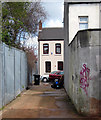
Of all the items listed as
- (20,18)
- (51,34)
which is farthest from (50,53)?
(20,18)

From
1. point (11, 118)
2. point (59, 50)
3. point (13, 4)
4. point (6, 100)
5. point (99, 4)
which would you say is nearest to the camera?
point (11, 118)

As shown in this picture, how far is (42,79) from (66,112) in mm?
18232

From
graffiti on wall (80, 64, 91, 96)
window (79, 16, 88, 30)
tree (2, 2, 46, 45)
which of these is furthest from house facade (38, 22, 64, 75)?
graffiti on wall (80, 64, 91, 96)

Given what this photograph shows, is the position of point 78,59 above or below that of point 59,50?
below

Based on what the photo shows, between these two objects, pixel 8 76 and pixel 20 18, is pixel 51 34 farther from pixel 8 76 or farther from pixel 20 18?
pixel 8 76

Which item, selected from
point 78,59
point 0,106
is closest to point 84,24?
point 78,59

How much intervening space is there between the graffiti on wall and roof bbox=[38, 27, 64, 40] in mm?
21885

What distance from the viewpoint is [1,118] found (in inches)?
256

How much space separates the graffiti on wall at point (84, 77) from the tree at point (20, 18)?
554 cm

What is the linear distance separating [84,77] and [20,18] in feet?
25.6

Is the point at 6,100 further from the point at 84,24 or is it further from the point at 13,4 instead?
the point at 84,24

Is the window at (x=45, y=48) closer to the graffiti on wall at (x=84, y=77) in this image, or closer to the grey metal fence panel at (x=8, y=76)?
the grey metal fence panel at (x=8, y=76)

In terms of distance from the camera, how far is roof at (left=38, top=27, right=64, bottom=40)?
2861 centimetres

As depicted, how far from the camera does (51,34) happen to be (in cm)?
2959
